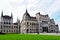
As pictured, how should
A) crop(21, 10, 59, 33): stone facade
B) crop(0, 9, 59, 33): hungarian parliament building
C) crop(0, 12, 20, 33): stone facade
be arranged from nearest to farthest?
crop(21, 10, 59, 33): stone facade
crop(0, 9, 59, 33): hungarian parliament building
crop(0, 12, 20, 33): stone facade

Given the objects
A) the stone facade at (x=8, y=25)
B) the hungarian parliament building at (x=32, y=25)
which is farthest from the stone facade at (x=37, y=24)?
the stone facade at (x=8, y=25)

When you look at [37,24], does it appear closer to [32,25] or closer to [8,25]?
[32,25]

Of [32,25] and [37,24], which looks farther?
[37,24]

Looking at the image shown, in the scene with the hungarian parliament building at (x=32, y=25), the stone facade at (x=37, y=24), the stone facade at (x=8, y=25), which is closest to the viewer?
the stone facade at (x=37, y=24)

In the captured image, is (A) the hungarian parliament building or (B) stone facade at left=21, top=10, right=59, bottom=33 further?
(A) the hungarian parliament building

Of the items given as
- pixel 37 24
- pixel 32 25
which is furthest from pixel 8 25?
pixel 37 24

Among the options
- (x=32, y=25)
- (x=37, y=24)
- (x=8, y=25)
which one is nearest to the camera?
(x=32, y=25)

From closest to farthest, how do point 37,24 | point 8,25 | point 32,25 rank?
point 32,25
point 37,24
point 8,25

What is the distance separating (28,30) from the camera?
281ft

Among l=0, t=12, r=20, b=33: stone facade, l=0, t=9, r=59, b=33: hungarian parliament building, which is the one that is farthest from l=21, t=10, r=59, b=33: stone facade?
l=0, t=12, r=20, b=33: stone facade

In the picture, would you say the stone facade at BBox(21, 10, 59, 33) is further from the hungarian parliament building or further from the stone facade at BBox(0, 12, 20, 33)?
the stone facade at BBox(0, 12, 20, 33)

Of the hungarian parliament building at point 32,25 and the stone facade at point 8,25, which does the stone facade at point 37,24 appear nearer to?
the hungarian parliament building at point 32,25

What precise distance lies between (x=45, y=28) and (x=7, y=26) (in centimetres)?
2517

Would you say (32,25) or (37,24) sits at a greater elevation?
(37,24)
